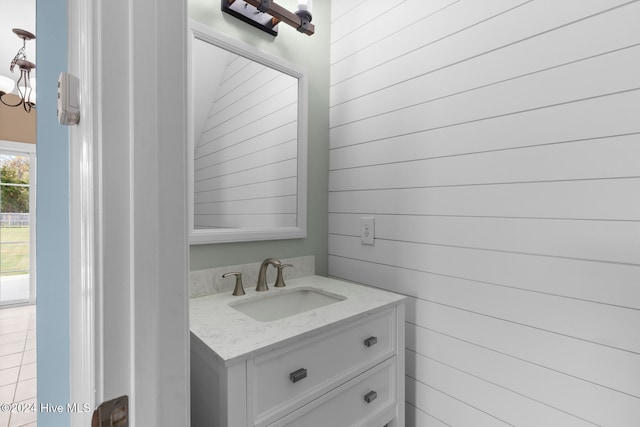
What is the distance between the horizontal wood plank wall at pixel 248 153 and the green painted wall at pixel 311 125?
3.6 inches

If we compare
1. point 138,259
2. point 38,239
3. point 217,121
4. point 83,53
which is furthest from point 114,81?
point 217,121

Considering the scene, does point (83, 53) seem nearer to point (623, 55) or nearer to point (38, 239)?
point (38, 239)

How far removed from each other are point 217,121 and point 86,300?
0.97 meters

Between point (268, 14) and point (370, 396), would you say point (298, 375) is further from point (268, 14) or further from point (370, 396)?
point (268, 14)

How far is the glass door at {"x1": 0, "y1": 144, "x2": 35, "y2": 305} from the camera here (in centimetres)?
379

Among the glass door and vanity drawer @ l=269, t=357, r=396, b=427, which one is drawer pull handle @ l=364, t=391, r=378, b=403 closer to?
vanity drawer @ l=269, t=357, r=396, b=427

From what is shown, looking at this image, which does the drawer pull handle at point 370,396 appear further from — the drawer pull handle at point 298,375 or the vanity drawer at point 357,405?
the drawer pull handle at point 298,375

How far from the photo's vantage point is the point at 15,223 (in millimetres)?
3855

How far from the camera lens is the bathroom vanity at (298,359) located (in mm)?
783

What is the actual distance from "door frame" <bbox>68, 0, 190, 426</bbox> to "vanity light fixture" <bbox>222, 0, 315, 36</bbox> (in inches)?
36.3

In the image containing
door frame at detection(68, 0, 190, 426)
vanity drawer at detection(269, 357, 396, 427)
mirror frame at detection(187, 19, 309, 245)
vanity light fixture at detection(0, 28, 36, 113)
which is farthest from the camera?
vanity light fixture at detection(0, 28, 36, 113)

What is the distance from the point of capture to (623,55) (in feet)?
2.63

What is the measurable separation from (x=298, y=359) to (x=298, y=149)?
0.94 meters

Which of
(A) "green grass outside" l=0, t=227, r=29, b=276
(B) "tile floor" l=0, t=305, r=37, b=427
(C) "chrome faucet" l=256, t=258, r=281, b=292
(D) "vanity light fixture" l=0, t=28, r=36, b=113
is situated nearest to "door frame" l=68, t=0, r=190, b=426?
(C) "chrome faucet" l=256, t=258, r=281, b=292
